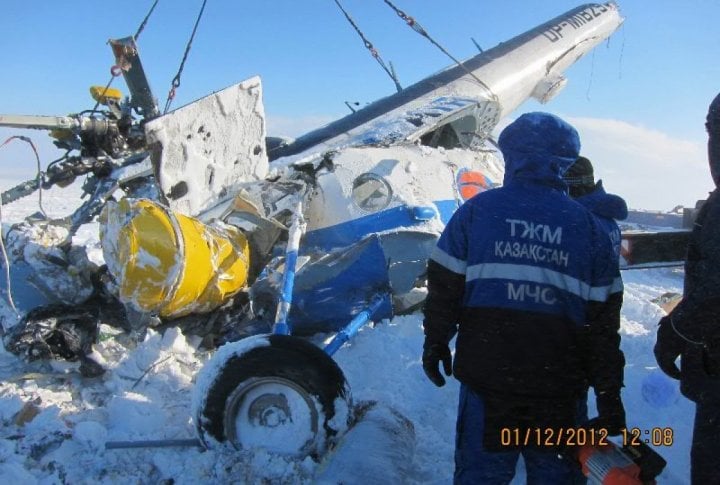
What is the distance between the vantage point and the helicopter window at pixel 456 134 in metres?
7.17

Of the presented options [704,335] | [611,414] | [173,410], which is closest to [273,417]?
[173,410]

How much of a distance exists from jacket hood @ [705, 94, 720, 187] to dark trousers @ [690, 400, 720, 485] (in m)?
0.96

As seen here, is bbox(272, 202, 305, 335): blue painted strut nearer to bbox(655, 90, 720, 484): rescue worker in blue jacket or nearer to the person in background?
the person in background

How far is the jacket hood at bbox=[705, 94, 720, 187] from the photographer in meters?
2.22

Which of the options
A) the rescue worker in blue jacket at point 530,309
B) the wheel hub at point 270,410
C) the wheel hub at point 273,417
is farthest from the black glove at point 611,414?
the wheel hub at point 270,410

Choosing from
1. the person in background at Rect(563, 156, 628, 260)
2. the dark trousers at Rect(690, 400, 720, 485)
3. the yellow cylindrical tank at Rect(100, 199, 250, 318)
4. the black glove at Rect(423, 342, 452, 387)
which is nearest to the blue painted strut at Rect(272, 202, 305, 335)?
the yellow cylindrical tank at Rect(100, 199, 250, 318)

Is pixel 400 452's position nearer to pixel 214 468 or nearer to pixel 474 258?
pixel 214 468

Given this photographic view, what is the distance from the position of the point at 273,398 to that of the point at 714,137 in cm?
255

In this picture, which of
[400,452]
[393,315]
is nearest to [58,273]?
[393,315]

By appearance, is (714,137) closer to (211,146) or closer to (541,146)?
(541,146)

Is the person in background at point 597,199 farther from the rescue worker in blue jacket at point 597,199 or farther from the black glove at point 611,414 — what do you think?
the black glove at point 611,414

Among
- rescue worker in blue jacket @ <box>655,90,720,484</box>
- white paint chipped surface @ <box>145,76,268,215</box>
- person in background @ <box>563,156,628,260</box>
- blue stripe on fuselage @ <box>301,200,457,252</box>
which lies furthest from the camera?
blue stripe on fuselage @ <box>301,200,457,252</box>

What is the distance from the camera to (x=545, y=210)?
6.77ft

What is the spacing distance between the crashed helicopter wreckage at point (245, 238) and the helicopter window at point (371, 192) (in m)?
0.01
